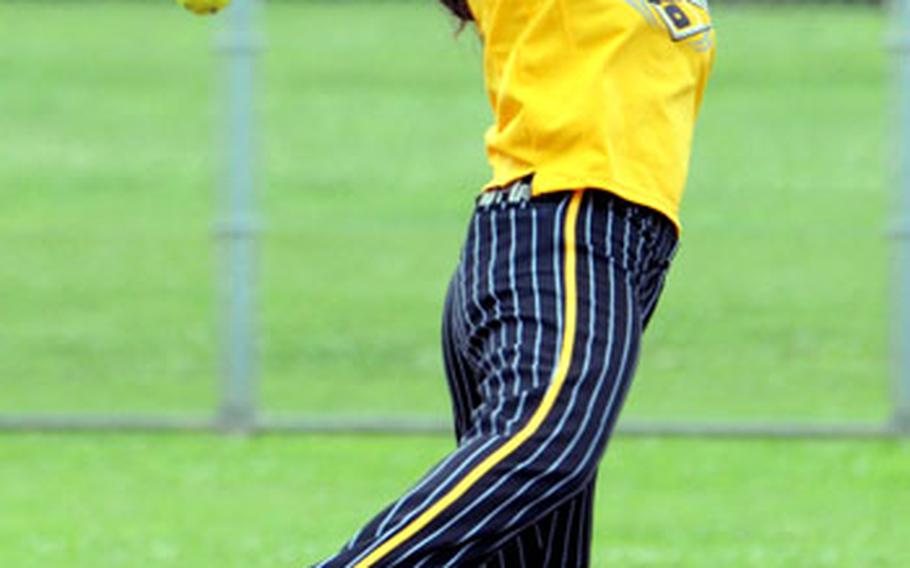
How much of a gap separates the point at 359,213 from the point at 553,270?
25.3 feet

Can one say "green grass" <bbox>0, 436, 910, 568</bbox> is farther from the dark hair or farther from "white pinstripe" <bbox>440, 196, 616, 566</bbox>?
"white pinstripe" <bbox>440, 196, 616, 566</bbox>

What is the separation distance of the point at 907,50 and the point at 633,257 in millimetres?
4794

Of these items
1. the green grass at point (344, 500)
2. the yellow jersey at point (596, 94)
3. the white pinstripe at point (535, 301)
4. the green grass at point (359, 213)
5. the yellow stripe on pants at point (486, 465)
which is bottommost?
the green grass at point (359, 213)

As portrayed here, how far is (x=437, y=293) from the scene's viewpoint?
33.2 ft

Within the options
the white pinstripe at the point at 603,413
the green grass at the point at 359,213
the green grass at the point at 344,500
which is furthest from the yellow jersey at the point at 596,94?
the green grass at the point at 359,213

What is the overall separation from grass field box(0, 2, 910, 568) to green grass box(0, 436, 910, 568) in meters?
0.02

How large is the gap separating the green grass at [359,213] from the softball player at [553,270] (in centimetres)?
440

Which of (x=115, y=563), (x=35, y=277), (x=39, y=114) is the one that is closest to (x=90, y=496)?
(x=115, y=563)

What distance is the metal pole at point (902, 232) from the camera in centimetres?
816

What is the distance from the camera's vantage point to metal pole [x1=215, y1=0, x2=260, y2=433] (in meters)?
8.27

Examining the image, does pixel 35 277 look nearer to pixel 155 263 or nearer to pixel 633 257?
pixel 155 263

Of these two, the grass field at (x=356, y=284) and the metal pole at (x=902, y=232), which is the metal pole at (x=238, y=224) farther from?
the metal pole at (x=902, y=232)

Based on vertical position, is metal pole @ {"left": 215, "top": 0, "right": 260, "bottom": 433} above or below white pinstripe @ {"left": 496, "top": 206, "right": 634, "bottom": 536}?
below

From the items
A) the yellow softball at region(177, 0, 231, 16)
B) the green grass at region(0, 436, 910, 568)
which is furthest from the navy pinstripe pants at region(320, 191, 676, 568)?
the green grass at region(0, 436, 910, 568)
